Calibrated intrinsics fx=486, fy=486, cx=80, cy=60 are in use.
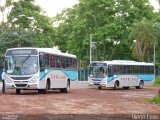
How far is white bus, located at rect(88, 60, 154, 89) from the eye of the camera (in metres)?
43.0

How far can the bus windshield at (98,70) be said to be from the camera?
141 ft

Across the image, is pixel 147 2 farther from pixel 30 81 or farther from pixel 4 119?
pixel 4 119

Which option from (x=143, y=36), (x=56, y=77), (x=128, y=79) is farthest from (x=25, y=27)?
(x=56, y=77)

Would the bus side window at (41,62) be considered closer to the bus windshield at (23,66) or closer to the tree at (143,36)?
the bus windshield at (23,66)

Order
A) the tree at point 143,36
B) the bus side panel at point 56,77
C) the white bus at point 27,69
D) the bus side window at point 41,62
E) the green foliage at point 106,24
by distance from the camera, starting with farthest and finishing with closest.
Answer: the green foliage at point 106,24, the tree at point 143,36, the bus side panel at point 56,77, the bus side window at point 41,62, the white bus at point 27,69

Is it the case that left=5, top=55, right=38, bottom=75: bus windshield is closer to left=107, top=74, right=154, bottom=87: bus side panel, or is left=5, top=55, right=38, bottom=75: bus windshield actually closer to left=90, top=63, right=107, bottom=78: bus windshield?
left=90, top=63, right=107, bottom=78: bus windshield

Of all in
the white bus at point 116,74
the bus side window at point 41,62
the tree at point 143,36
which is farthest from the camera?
the tree at point 143,36

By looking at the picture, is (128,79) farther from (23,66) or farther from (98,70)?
(23,66)

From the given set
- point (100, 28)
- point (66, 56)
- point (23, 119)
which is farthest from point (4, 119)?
point (100, 28)

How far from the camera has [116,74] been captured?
144ft

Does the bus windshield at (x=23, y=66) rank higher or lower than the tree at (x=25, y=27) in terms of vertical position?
lower

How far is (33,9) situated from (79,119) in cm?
5499

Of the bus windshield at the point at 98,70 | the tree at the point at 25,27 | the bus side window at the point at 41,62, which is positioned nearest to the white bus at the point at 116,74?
the bus windshield at the point at 98,70

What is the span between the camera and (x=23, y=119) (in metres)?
14.2
